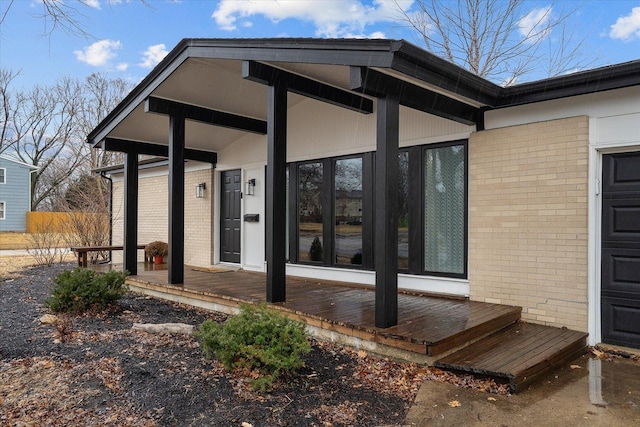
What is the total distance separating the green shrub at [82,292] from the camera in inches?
229

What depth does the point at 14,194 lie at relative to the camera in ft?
78.6

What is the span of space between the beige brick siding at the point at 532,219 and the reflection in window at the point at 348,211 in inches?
70.2

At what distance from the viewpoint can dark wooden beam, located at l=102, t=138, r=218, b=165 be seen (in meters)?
8.12

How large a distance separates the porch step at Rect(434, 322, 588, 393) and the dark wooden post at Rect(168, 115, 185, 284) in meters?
4.67

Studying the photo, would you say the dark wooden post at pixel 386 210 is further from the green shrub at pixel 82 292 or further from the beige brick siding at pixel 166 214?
the beige brick siding at pixel 166 214

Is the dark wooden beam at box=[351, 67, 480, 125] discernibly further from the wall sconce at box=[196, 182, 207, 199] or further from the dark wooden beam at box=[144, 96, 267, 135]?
the wall sconce at box=[196, 182, 207, 199]

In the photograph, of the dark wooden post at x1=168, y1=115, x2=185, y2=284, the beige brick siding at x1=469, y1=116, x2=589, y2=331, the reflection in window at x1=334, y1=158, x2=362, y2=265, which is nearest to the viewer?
the beige brick siding at x1=469, y1=116, x2=589, y2=331

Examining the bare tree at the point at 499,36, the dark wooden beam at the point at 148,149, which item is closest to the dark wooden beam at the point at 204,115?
the dark wooden beam at the point at 148,149

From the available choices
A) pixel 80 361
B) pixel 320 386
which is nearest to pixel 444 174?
pixel 320 386

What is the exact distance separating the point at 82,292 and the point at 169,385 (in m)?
3.08

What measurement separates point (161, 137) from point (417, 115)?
4.83 meters

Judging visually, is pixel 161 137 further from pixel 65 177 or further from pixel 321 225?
pixel 65 177

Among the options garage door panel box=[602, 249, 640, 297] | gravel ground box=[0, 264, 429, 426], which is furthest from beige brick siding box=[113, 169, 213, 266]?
garage door panel box=[602, 249, 640, 297]

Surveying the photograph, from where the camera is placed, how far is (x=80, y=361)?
403cm
